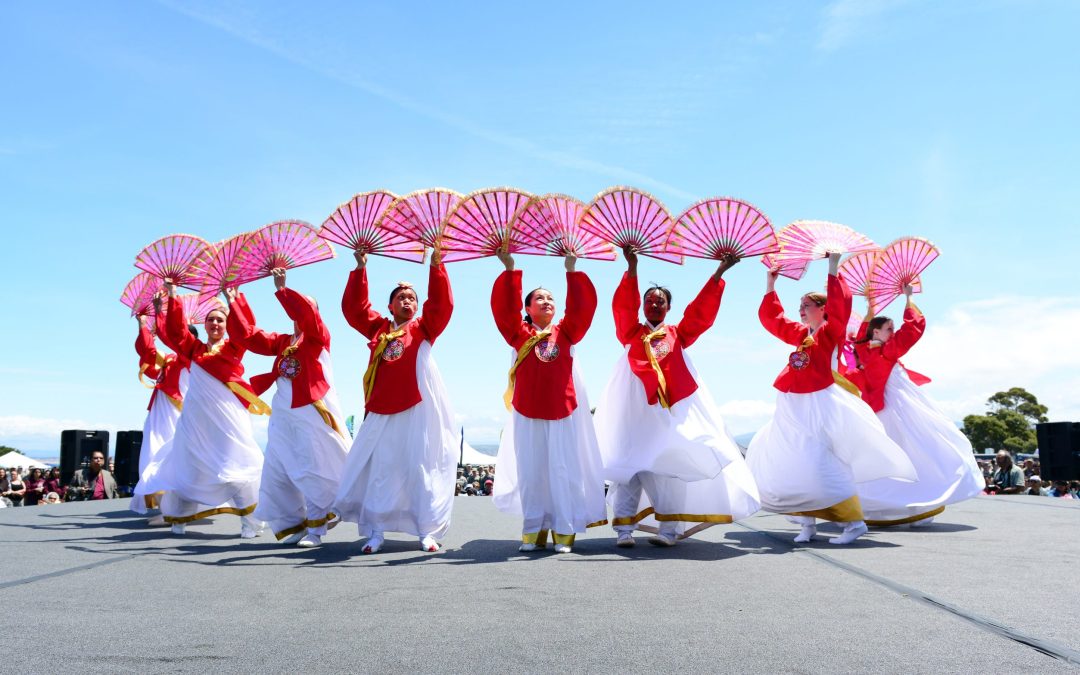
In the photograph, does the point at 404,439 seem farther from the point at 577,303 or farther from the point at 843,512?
the point at 843,512

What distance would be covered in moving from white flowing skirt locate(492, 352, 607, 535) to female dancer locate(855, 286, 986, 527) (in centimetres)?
315

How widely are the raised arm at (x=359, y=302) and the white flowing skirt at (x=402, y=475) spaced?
0.55 meters

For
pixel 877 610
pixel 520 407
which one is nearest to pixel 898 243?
pixel 520 407

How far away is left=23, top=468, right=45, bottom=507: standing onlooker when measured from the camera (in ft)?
50.8

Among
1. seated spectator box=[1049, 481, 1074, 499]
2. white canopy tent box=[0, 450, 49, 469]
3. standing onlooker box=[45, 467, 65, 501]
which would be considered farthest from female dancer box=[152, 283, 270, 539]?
white canopy tent box=[0, 450, 49, 469]

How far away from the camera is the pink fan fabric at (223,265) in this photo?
6.99m

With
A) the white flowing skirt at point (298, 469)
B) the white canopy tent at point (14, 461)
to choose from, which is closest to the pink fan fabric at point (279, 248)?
the white flowing skirt at point (298, 469)

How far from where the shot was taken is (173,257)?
26.5ft

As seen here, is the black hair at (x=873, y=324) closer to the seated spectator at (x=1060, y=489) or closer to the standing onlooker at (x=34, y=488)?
the seated spectator at (x=1060, y=489)

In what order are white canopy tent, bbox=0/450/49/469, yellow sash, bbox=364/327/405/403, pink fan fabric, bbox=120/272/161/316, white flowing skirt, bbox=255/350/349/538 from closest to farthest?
yellow sash, bbox=364/327/405/403
white flowing skirt, bbox=255/350/349/538
pink fan fabric, bbox=120/272/161/316
white canopy tent, bbox=0/450/49/469

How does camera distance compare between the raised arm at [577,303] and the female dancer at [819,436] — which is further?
the female dancer at [819,436]

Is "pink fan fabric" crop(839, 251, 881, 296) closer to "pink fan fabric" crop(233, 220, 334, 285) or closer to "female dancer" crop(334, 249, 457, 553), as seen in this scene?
"female dancer" crop(334, 249, 457, 553)

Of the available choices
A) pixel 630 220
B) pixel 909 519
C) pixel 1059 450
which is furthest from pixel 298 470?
pixel 1059 450

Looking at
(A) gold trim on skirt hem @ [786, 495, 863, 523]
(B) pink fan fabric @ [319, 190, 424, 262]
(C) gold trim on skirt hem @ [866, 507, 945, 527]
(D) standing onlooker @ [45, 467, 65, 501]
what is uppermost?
(B) pink fan fabric @ [319, 190, 424, 262]
